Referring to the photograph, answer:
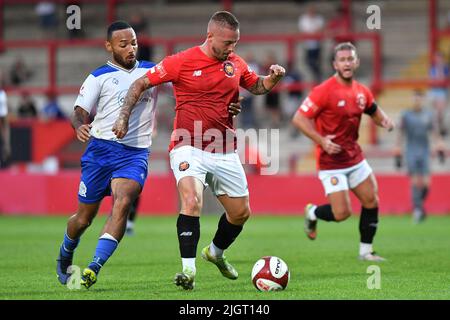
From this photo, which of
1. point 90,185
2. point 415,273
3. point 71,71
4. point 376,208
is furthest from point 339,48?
point 71,71

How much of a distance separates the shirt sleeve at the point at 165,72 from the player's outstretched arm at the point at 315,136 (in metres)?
2.88

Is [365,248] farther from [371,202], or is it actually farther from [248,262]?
[248,262]

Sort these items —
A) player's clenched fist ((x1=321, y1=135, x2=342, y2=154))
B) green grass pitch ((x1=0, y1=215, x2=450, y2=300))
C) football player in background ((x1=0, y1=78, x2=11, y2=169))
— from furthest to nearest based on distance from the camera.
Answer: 1. football player in background ((x1=0, y1=78, x2=11, y2=169))
2. player's clenched fist ((x1=321, y1=135, x2=342, y2=154))
3. green grass pitch ((x1=0, y1=215, x2=450, y2=300))

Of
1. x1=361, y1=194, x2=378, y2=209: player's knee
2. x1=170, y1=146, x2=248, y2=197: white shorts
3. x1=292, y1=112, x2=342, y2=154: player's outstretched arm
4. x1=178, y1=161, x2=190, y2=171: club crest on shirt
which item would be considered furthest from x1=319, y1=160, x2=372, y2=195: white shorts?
x1=178, y1=161, x2=190, y2=171: club crest on shirt

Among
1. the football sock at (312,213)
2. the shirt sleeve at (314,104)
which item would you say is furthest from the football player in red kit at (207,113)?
the football sock at (312,213)

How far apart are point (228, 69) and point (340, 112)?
2.88m

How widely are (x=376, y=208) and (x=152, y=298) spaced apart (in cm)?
458

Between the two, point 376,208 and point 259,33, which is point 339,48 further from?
point 259,33

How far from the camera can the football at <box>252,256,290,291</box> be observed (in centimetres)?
891

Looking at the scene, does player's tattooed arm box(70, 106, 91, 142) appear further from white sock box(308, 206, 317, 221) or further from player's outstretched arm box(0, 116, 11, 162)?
player's outstretched arm box(0, 116, 11, 162)

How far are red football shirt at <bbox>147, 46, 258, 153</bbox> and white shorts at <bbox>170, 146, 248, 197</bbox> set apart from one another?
78 mm

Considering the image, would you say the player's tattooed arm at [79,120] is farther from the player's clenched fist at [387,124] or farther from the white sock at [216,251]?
the player's clenched fist at [387,124]

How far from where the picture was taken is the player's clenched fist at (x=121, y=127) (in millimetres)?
8984

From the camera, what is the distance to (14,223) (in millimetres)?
19344
